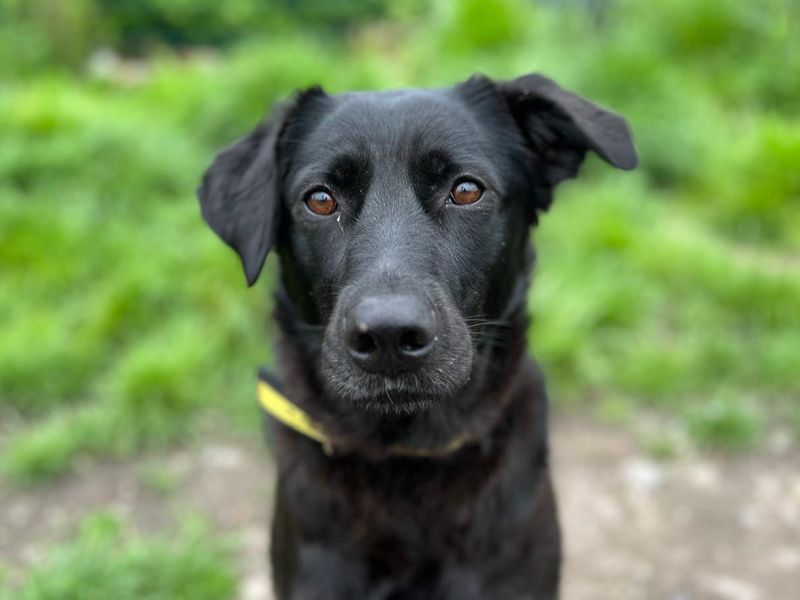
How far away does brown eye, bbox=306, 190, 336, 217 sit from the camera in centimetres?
208

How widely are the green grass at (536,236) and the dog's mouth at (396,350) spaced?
6.52 ft

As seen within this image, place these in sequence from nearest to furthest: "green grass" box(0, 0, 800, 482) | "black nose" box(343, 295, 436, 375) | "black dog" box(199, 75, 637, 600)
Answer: "black nose" box(343, 295, 436, 375), "black dog" box(199, 75, 637, 600), "green grass" box(0, 0, 800, 482)

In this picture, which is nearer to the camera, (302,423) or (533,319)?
(302,423)

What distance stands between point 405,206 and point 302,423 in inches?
25.9

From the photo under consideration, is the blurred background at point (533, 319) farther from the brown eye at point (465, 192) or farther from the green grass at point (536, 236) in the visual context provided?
the brown eye at point (465, 192)

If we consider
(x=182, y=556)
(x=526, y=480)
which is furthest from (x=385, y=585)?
(x=182, y=556)

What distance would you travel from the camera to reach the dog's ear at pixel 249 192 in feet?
6.84

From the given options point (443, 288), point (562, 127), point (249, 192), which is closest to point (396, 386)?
point (443, 288)

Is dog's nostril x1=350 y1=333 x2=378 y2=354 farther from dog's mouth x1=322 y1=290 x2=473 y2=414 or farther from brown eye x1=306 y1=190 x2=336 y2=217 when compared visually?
brown eye x1=306 y1=190 x2=336 y2=217

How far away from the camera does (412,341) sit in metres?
1.70

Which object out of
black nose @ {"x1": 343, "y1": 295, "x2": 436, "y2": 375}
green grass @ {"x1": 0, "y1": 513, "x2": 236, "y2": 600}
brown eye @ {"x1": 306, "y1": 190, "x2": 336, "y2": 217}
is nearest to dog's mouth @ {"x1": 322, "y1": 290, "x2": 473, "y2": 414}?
black nose @ {"x1": 343, "y1": 295, "x2": 436, "y2": 375}

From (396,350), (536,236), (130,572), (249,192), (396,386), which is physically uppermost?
(249,192)

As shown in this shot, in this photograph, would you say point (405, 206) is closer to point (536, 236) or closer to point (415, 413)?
point (415, 413)

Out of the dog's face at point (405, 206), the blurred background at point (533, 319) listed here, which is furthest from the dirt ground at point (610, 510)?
the dog's face at point (405, 206)
